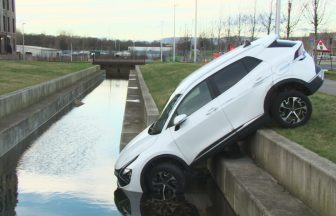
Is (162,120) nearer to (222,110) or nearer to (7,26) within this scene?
(222,110)

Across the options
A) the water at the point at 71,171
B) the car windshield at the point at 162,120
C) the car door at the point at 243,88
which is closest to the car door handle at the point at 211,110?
the car door at the point at 243,88

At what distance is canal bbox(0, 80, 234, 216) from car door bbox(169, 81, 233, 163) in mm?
968

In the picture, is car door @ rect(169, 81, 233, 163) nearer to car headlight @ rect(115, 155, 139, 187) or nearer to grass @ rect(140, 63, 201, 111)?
car headlight @ rect(115, 155, 139, 187)

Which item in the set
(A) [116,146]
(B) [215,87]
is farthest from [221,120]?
(A) [116,146]

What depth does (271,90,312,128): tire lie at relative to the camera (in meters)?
9.17

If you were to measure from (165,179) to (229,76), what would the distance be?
2.19 m

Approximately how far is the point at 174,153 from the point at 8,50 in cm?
6546

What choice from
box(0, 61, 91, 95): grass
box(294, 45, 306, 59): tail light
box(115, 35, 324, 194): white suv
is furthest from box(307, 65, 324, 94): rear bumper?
box(0, 61, 91, 95): grass

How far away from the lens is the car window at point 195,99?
912 centimetres

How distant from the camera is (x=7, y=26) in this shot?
75.4m

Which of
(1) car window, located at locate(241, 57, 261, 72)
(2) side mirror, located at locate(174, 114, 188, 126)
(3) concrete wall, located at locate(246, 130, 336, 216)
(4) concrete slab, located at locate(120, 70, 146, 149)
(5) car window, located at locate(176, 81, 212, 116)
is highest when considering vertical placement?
(1) car window, located at locate(241, 57, 261, 72)

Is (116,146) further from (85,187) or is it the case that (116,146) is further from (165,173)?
(165,173)

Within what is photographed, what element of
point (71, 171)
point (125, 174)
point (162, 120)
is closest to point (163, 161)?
point (125, 174)

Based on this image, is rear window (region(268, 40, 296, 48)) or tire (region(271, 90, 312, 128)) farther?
rear window (region(268, 40, 296, 48))
